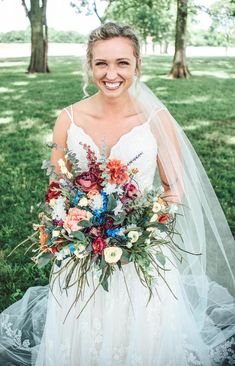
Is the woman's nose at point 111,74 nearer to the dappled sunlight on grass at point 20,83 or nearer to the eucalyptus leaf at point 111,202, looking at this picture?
the eucalyptus leaf at point 111,202

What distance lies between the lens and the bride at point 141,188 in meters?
2.67

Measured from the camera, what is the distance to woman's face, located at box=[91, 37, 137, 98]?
2.59m

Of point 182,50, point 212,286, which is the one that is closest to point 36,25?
point 182,50

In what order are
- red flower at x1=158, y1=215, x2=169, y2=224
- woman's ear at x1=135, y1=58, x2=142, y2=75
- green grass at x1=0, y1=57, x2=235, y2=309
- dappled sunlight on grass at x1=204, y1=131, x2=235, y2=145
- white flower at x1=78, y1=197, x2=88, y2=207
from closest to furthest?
1. white flower at x1=78, y1=197, x2=88, y2=207
2. red flower at x1=158, y1=215, x2=169, y2=224
3. woman's ear at x1=135, y1=58, x2=142, y2=75
4. green grass at x1=0, y1=57, x2=235, y2=309
5. dappled sunlight on grass at x1=204, y1=131, x2=235, y2=145

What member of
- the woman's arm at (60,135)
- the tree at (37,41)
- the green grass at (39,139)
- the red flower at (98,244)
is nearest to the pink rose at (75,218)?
the red flower at (98,244)

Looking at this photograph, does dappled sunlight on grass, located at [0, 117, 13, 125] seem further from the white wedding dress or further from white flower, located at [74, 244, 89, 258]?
white flower, located at [74, 244, 89, 258]

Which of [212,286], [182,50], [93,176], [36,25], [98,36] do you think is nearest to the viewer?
[93,176]

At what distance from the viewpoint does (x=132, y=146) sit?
9.11 feet

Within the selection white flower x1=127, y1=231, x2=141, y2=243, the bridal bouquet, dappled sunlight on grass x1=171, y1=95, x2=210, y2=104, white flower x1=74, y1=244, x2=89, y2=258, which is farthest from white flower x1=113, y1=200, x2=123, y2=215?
dappled sunlight on grass x1=171, y1=95, x2=210, y2=104

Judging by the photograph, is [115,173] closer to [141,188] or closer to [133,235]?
[133,235]

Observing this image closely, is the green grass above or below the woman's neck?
below

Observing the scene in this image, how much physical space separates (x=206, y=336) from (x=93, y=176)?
6.41 ft

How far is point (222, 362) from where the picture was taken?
330 cm

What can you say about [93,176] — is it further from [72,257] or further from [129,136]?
[129,136]
